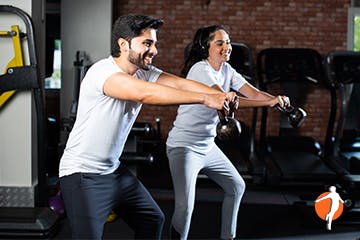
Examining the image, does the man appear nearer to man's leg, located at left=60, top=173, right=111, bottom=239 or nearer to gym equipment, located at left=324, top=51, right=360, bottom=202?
man's leg, located at left=60, top=173, right=111, bottom=239

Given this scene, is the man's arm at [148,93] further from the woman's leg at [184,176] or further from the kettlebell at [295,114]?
the woman's leg at [184,176]

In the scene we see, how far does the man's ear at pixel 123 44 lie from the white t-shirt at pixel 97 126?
2.9 inches

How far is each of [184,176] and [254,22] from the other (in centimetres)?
437

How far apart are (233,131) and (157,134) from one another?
4.18 m

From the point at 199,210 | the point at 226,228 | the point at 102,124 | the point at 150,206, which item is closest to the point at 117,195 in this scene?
the point at 150,206

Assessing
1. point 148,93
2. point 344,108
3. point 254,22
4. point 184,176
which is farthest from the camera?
point 254,22

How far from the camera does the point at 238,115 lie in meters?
7.15

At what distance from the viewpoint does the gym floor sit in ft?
13.5

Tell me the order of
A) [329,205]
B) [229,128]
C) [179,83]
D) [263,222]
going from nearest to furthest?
1. [329,205]
2. [229,128]
3. [179,83]
4. [263,222]

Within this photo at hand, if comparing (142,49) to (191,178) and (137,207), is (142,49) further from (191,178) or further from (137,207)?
(191,178)

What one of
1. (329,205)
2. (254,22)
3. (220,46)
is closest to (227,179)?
(220,46)

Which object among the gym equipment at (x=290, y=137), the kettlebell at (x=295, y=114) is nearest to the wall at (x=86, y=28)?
the gym equipment at (x=290, y=137)

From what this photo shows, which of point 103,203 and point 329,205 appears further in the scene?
point 103,203

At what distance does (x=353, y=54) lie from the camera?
636 centimetres
